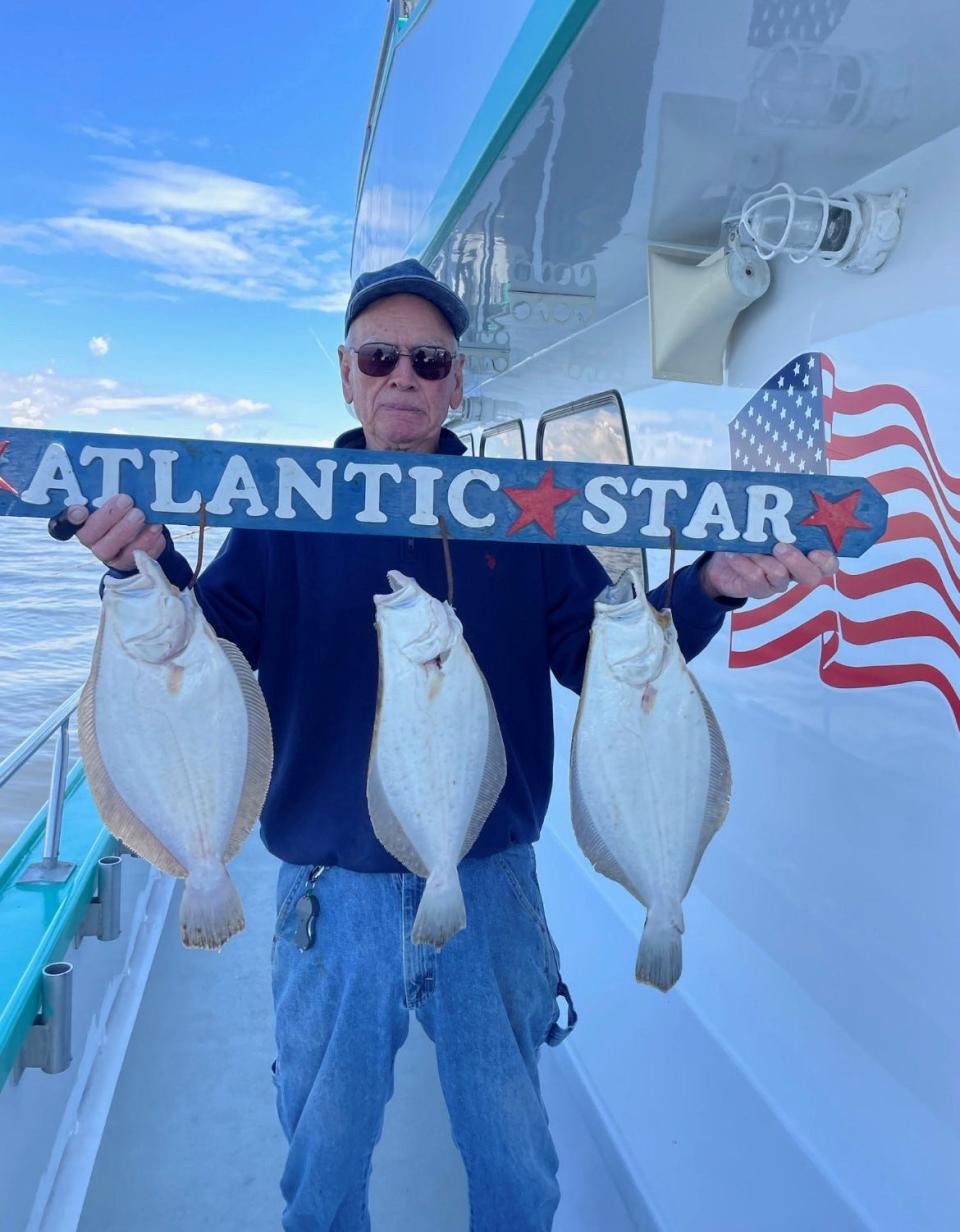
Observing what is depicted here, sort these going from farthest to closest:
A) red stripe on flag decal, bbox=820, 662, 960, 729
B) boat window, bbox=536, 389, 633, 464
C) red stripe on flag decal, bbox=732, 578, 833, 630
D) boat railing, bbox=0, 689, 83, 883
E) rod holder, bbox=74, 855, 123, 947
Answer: boat window, bbox=536, 389, 633, 464 < rod holder, bbox=74, 855, 123, 947 < boat railing, bbox=0, 689, 83, 883 < red stripe on flag decal, bbox=732, 578, 833, 630 < red stripe on flag decal, bbox=820, 662, 960, 729

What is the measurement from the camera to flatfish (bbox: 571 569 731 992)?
1.44 meters

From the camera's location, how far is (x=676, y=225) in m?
2.57

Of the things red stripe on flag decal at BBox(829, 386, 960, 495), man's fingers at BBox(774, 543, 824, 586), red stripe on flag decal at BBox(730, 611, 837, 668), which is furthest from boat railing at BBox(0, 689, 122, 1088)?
red stripe on flag decal at BBox(829, 386, 960, 495)

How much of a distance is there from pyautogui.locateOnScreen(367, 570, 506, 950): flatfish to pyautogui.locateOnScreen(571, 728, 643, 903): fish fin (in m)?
0.16

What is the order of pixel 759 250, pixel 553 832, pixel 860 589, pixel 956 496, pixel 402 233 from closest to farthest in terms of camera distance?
1. pixel 956 496
2. pixel 860 589
3. pixel 759 250
4. pixel 402 233
5. pixel 553 832

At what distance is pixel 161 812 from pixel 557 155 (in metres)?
1.62

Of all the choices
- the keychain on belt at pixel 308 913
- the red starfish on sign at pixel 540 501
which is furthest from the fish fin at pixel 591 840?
the keychain on belt at pixel 308 913

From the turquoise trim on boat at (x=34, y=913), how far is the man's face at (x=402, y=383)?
4.09 ft

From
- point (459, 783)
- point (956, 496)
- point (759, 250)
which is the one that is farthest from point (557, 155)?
point (459, 783)

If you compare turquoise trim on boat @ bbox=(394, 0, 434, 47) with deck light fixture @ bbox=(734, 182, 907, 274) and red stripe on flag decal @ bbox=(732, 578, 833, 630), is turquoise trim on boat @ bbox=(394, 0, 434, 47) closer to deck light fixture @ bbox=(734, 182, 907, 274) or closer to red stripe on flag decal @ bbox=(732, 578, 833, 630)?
deck light fixture @ bbox=(734, 182, 907, 274)

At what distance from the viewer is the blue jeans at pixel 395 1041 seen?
1.86m

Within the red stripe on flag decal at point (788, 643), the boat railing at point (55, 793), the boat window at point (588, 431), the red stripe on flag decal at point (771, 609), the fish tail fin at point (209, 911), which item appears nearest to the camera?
the fish tail fin at point (209, 911)

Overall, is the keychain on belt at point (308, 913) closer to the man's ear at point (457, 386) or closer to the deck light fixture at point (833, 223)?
the man's ear at point (457, 386)

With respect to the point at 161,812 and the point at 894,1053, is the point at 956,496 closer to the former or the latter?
the point at 894,1053
